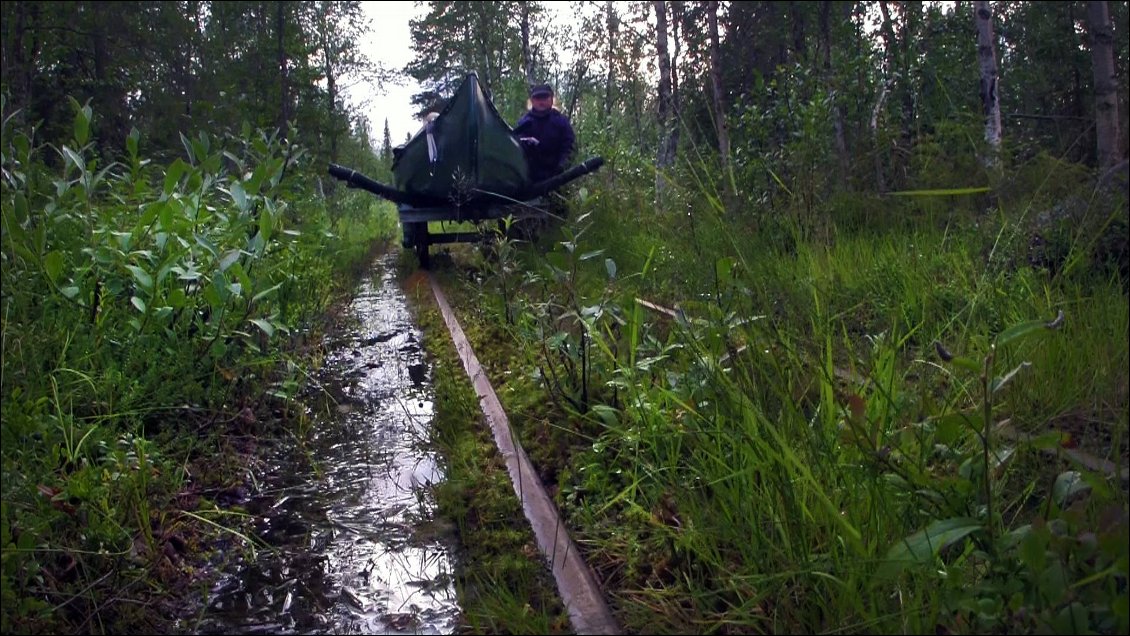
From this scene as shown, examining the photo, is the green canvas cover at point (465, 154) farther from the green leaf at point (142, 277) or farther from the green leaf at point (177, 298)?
the green leaf at point (142, 277)

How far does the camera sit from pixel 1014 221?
425 cm

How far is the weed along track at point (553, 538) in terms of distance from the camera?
8.59ft

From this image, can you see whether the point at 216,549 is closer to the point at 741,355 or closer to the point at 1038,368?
the point at 741,355

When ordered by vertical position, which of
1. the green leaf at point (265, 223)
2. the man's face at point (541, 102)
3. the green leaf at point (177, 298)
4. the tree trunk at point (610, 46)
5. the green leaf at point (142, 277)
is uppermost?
the tree trunk at point (610, 46)

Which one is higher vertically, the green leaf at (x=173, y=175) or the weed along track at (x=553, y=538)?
the green leaf at (x=173, y=175)

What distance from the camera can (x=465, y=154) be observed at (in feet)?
35.2

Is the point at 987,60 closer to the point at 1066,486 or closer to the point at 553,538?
the point at 553,538

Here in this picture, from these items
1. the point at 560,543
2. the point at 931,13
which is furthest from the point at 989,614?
the point at 931,13

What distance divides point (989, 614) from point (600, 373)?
2.42 metres

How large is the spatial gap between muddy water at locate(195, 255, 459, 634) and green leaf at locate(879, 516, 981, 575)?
1.30 metres

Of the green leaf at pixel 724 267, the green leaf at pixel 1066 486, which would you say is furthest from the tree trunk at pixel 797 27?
the green leaf at pixel 1066 486

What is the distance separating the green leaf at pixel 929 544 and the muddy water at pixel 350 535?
1295mm

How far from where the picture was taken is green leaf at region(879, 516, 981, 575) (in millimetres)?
2080

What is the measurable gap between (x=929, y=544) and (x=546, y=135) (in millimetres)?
9710
